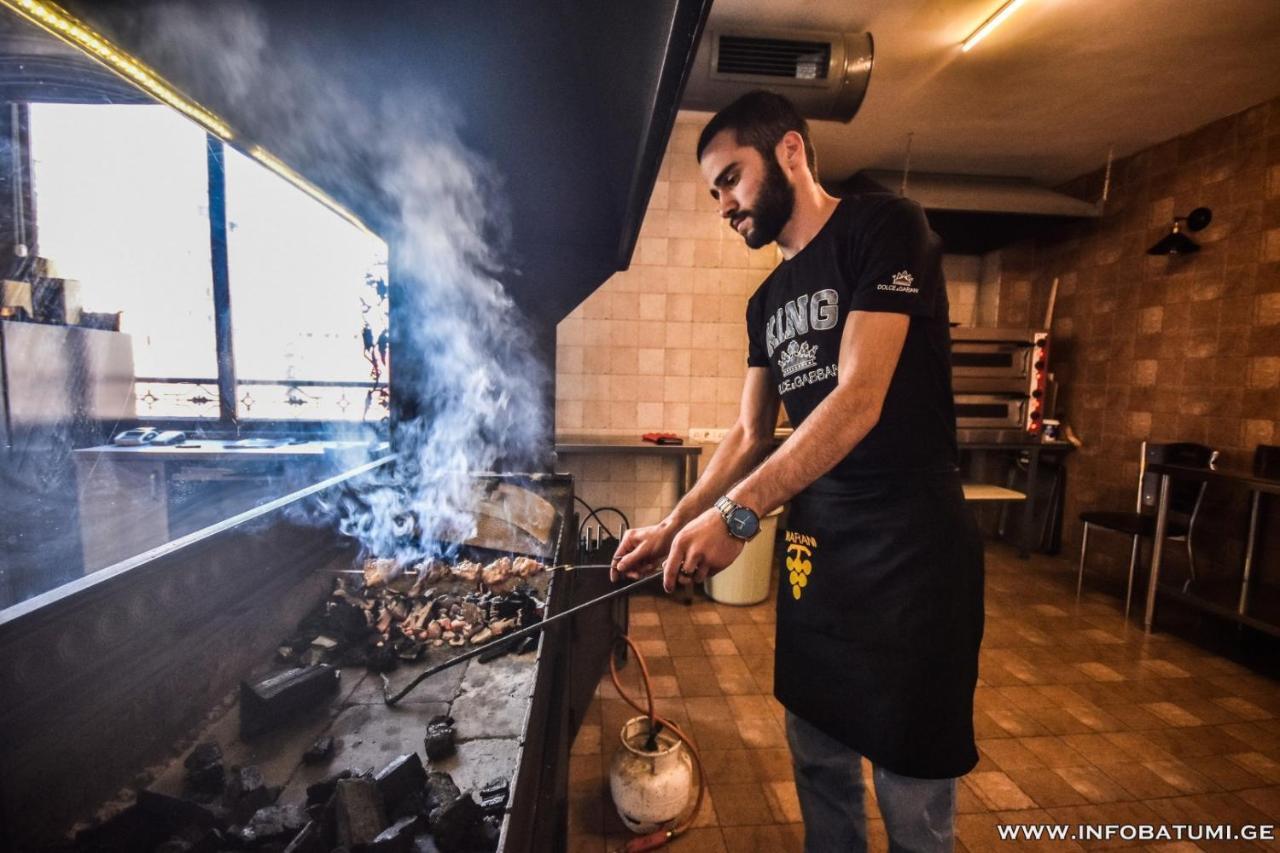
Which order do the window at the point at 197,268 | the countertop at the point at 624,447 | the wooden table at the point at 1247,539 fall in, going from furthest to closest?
the countertop at the point at 624,447, the wooden table at the point at 1247,539, the window at the point at 197,268

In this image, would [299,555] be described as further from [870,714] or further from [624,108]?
[870,714]

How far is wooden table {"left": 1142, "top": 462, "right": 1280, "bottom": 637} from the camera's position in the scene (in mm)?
3139

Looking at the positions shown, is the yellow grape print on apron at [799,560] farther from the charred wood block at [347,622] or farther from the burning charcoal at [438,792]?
the charred wood block at [347,622]

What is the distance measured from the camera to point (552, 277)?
8.36 ft

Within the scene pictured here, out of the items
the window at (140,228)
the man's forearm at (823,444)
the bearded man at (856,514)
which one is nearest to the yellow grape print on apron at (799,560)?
the bearded man at (856,514)

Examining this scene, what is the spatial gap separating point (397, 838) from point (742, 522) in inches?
31.1

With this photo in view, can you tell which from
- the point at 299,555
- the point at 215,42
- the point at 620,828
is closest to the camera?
the point at 215,42

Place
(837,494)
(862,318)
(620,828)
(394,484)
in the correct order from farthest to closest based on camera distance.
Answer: (394,484)
(620,828)
(837,494)
(862,318)

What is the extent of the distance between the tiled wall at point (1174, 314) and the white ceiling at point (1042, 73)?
1.19ft

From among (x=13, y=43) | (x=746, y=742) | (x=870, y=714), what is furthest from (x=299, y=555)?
(x=13, y=43)

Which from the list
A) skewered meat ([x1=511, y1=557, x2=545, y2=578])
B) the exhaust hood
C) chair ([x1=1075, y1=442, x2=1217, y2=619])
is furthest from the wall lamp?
skewered meat ([x1=511, y1=557, x2=545, y2=578])

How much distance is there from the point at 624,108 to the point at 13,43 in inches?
122

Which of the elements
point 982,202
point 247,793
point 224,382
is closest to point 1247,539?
point 982,202

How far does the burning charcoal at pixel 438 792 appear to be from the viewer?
93cm
